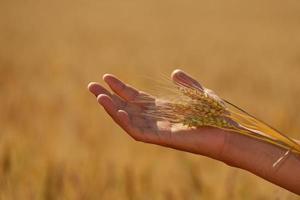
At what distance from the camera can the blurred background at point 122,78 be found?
2.30 m

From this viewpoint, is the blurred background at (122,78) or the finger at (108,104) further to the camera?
the blurred background at (122,78)

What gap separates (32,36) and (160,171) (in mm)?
4806

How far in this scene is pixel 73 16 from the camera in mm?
9773

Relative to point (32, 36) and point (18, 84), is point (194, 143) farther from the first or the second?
point (32, 36)

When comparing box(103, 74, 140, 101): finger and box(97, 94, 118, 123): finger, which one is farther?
box(103, 74, 140, 101): finger

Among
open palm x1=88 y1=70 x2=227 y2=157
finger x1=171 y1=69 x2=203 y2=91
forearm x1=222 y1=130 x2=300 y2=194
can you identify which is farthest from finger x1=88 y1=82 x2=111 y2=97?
forearm x1=222 y1=130 x2=300 y2=194

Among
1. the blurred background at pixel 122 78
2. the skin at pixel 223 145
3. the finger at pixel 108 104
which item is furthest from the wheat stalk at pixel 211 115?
the blurred background at pixel 122 78

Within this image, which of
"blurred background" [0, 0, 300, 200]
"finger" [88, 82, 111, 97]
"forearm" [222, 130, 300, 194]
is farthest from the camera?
"blurred background" [0, 0, 300, 200]

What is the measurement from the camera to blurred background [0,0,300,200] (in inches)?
90.7

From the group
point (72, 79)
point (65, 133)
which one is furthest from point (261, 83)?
point (65, 133)

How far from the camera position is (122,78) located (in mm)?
4293

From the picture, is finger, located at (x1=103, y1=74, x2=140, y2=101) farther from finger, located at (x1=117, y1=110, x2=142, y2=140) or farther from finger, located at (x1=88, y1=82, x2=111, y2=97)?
finger, located at (x1=117, y1=110, x2=142, y2=140)

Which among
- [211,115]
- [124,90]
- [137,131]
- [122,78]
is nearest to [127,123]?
[137,131]

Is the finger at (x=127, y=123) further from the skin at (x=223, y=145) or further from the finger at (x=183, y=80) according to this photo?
the finger at (x=183, y=80)
